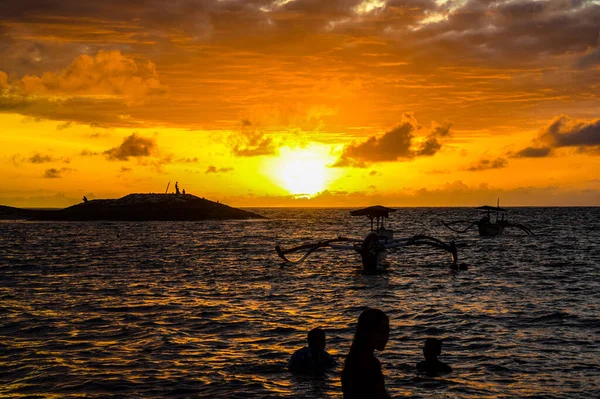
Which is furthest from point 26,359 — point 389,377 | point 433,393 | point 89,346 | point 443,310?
point 443,310

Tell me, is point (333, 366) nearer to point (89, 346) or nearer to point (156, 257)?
point (89, 346)

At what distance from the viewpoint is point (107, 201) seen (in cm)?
16725

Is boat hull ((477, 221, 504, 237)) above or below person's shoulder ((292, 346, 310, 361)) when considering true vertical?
above

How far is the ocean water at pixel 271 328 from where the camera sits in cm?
1673

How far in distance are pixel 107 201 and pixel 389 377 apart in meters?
159

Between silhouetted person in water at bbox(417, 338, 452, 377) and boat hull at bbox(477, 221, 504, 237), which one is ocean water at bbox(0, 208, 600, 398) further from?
boat hull at bbox(477, 221, 504, 237)

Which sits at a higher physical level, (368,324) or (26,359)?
(368,324)

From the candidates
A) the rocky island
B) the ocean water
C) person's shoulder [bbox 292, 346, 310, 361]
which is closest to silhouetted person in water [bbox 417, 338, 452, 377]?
the ocean water

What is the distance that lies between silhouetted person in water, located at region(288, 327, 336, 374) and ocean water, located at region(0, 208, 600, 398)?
0.38m

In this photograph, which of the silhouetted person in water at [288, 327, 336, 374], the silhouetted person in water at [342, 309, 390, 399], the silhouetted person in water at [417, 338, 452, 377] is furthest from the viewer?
the silhouetted person in water at [417, 338, 452, 377]

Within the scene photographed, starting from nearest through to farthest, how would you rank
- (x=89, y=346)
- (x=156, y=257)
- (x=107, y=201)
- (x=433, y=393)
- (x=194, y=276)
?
1. (x=433, y=393)
2. (x=89, y=346)
3. (x=194, y=276)
4. (x=156, y=257)
5. (x=107, y=201)

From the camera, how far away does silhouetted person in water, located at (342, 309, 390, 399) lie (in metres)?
7.52

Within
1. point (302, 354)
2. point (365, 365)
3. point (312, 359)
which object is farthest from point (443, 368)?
point (365, 365)

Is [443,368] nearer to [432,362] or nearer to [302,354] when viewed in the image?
[432,362]
